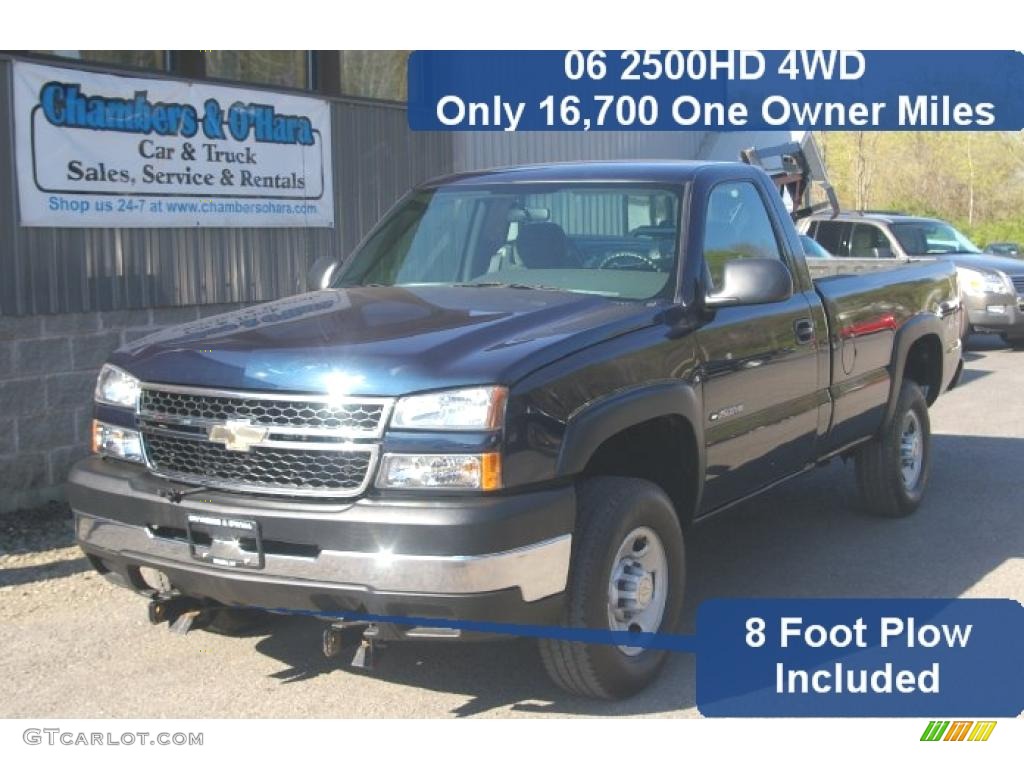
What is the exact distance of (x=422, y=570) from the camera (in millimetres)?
3871

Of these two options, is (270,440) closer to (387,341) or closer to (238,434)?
(238,434)

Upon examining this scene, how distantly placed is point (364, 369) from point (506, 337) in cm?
54

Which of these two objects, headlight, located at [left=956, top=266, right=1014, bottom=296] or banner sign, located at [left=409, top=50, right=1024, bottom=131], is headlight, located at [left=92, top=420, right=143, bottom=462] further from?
headlight, located at [left=956, top=266, right=1014, bottom=296]

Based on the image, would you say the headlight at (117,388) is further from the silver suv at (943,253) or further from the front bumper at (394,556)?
the silver suv at (943,253)

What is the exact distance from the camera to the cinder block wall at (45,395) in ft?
24.6

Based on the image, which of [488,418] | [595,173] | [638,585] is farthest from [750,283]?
[488,418]

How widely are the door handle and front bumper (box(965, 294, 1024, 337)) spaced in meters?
10.9

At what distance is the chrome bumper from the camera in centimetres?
387

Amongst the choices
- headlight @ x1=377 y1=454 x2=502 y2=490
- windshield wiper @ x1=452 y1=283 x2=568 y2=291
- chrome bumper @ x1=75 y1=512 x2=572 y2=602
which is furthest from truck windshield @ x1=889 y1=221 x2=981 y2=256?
headlight @ x1=377 y1=454 x2=502 y2=490

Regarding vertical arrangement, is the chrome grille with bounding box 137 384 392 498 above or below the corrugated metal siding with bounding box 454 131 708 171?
below

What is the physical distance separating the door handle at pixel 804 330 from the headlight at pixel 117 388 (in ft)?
9.71

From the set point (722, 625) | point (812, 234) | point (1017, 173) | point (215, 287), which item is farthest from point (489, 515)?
point (1017, 173)

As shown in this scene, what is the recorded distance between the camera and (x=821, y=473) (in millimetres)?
8562

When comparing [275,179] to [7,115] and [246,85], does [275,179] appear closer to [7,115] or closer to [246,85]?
[246,85]
